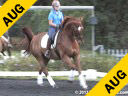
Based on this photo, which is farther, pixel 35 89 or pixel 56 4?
pixel 56 4

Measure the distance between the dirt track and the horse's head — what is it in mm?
1305

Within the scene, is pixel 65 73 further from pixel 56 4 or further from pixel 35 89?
pixel 56 4

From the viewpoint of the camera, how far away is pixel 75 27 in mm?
9758

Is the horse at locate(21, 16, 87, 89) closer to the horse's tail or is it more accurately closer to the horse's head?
the horse's head

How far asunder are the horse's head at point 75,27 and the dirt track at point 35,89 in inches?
51.4

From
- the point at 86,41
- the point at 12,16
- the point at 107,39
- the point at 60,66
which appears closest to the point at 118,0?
the point at 107,39

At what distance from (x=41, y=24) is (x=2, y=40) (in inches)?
70.7

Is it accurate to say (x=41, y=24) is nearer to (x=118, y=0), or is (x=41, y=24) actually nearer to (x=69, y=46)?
(x=69, y=46)

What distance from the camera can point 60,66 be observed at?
1348 centimetres

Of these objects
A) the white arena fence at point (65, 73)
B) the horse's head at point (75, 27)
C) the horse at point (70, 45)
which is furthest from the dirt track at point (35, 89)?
the horse's head at point (75, 27)

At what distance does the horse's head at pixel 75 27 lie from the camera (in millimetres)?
9655

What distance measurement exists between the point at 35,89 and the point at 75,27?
75.1 inches

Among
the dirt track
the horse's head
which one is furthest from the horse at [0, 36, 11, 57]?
the horse's head

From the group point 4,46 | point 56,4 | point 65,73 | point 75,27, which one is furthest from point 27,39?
point 75,27
